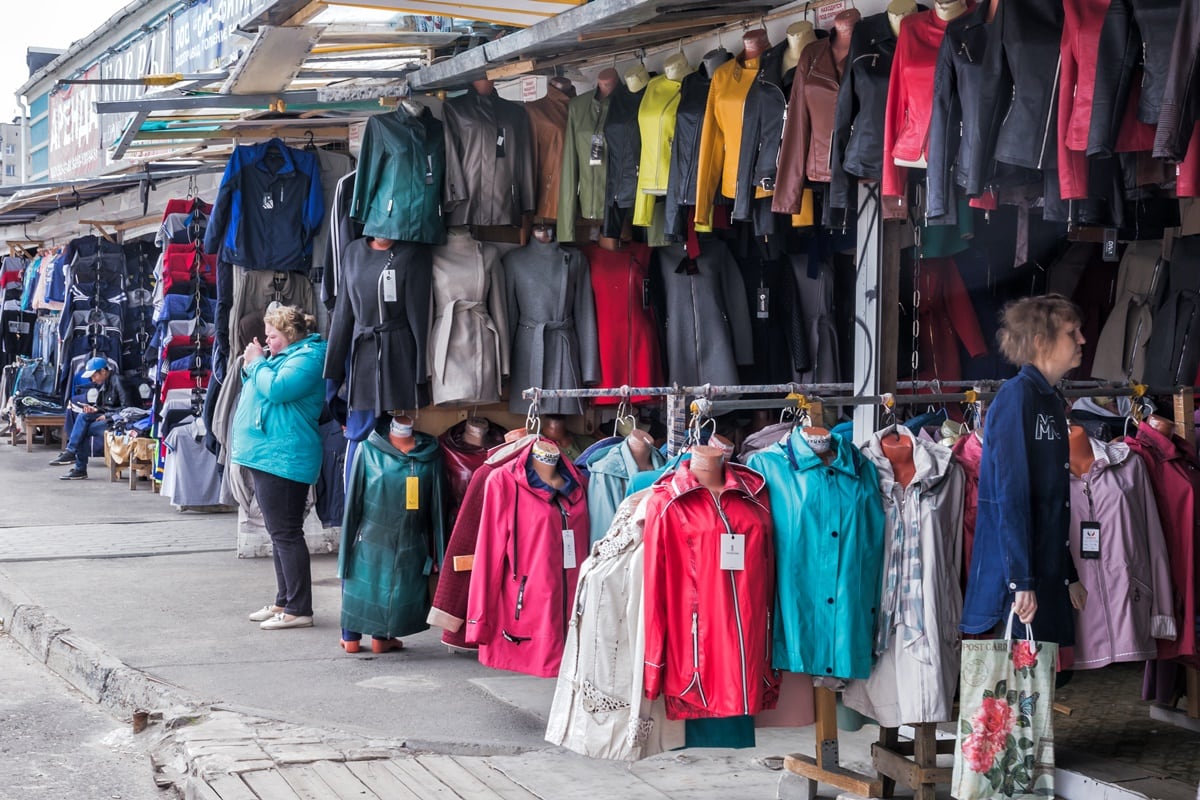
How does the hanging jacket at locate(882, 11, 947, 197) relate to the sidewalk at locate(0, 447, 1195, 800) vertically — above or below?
above

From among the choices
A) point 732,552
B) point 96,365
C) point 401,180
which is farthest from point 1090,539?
point 96,365

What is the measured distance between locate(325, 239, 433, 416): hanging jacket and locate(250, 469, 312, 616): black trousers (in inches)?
33.3

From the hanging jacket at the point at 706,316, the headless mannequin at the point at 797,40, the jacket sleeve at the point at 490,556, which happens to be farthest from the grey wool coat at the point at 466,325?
the headless mannequin at the point at 797,40

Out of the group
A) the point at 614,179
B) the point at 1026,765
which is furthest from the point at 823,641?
the point at 614,179

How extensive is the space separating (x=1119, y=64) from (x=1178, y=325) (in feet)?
9.16

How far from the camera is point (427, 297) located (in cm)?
719

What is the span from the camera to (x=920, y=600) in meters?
4.59

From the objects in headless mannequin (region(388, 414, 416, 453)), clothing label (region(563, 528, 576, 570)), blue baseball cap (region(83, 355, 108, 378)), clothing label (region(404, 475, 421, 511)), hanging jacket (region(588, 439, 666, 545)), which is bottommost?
clothing label (region(563, 528, 576, 570))

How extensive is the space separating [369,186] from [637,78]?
1.46 m

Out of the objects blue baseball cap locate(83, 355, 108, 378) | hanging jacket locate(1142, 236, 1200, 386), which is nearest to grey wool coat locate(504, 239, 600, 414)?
hanging jacket locate(1142, 236, 1200, 386)

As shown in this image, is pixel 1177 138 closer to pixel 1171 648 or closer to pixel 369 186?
pixel 1171 648

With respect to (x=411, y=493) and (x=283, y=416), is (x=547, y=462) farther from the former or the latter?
(x=283, y=416)

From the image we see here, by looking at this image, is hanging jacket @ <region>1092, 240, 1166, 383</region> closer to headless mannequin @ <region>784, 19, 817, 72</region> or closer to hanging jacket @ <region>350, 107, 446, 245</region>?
headless mannequin @ <region>784, 19, 817, 72</region>

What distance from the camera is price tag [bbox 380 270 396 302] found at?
7047mm
